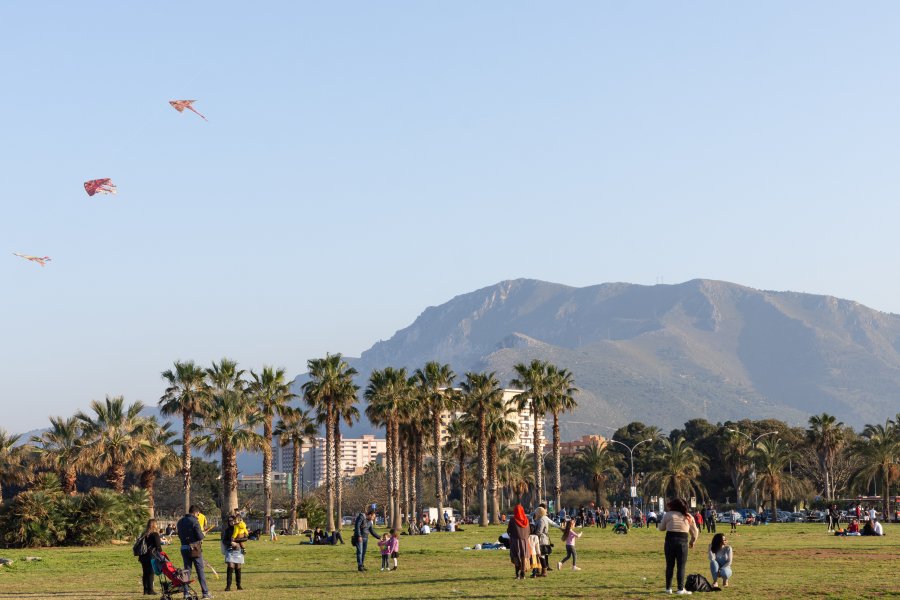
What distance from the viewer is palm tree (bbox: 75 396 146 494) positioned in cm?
7119

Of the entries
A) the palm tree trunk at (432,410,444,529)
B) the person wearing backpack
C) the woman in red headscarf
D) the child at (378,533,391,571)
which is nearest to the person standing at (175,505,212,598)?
the person wearing backpack

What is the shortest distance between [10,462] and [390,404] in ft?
87.5

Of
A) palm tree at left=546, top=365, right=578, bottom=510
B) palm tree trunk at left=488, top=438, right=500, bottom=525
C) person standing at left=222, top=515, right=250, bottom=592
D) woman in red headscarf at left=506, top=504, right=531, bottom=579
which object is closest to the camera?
person standing at left=222, top=515, right=250, bottom=592

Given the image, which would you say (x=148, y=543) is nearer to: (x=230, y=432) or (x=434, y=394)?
(x=230, y=432)

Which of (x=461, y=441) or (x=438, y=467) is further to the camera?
(x=461, y=441)

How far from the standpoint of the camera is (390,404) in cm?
8419

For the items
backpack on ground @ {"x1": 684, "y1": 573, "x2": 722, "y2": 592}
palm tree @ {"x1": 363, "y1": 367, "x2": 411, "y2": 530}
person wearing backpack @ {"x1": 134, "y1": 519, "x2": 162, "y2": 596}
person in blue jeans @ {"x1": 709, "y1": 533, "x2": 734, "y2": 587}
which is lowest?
backpack on ground @ {"x1": 684, "y1": 573, "x2": 722, "y2": 592}

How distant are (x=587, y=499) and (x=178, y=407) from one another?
88.1 m

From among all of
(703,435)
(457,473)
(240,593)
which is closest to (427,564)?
(240,593)

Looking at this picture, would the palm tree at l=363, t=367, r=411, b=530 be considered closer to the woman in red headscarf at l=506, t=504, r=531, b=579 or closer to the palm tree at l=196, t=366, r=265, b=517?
the palm tree at l=196, t=366, r=265, b=517

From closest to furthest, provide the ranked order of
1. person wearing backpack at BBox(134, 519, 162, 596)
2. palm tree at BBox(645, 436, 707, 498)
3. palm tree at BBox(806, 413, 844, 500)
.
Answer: person wearing backpack at BBox(134, 519, 162, 596) < palm tree at BBox(806, 413, 844, 500) < palm tree at BBox(645, 436, 707, 498)

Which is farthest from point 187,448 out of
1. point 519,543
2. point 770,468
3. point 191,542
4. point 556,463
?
point 191,542

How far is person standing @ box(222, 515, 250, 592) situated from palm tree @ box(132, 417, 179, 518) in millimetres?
43964

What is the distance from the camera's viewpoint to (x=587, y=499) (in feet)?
516
